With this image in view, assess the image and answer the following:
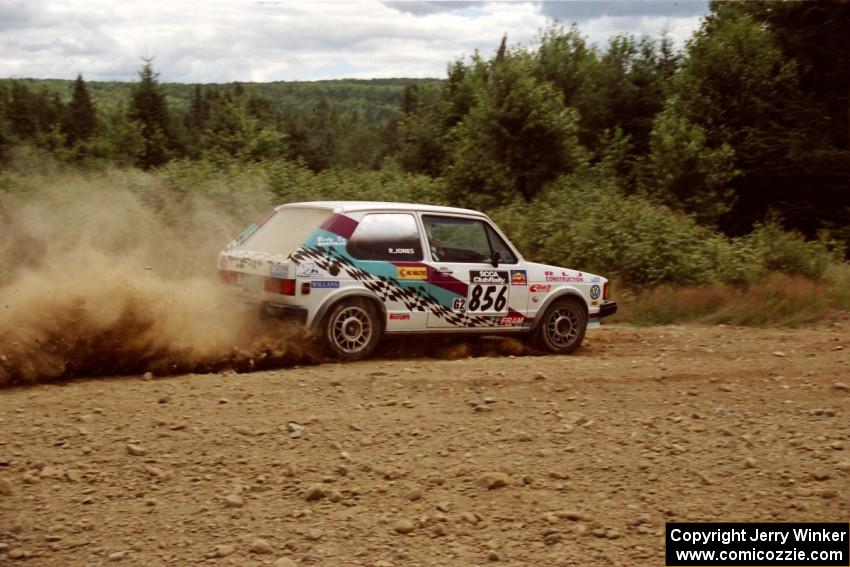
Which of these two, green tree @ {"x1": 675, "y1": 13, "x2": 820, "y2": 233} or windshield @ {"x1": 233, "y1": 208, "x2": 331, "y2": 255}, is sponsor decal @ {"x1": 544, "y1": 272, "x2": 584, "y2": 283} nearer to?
windshield @ {"x1": 233, "y1": 208, "x2": 331, "y2": 255}

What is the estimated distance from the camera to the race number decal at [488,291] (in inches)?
379

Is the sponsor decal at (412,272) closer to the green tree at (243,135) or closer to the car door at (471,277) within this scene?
the car door at (471,277)

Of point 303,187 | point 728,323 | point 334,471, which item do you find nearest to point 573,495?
point 334,471

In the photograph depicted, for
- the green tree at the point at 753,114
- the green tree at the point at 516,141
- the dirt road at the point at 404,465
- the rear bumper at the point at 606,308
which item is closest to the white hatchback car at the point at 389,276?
the rear bumper at the point at 606,308

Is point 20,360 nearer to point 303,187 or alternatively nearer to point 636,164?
point 303,187

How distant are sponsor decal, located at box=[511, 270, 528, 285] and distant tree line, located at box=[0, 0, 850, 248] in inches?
542

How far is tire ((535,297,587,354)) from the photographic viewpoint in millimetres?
10211

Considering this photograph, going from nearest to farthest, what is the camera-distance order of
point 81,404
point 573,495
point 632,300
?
point 573,495
point 81,404
point 632,300

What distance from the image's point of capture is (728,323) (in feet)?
43.0

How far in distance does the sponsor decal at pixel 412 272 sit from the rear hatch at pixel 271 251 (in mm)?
903

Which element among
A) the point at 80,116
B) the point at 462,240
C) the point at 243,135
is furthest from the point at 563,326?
the point at 80,116

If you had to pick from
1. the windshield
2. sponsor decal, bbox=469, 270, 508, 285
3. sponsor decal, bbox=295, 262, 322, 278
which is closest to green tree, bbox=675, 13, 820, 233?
sponsor decal, bbox=469, 270, 508, 285

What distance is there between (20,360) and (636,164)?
98.9ft

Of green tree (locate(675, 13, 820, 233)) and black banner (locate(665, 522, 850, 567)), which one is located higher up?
green tree (locate(675, 13, 820, 233))
